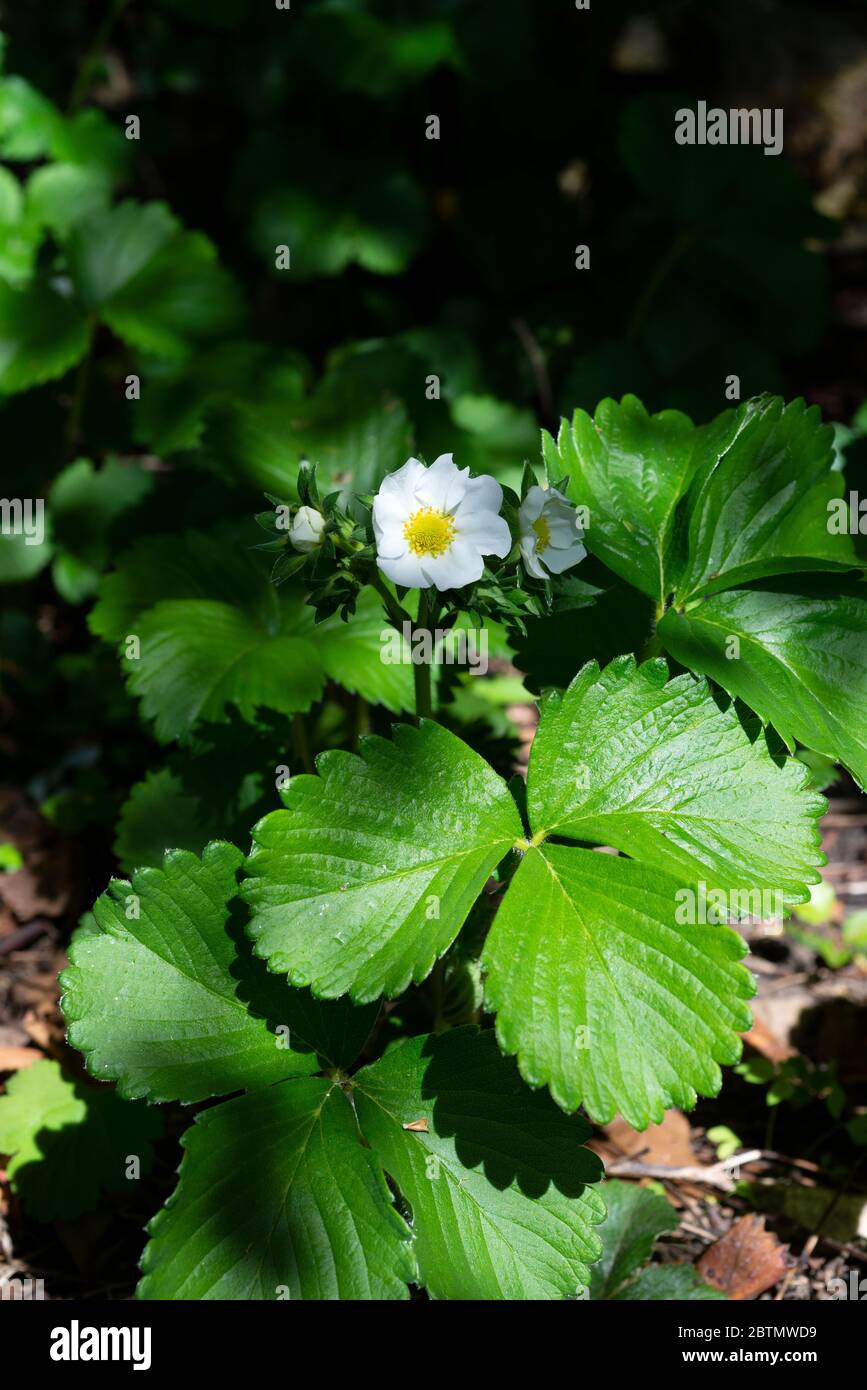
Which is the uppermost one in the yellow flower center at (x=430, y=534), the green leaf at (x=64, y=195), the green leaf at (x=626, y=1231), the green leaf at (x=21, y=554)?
the green leaf at (x=64, y=195)

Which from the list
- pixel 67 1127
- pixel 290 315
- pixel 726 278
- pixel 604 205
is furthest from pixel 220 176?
pixel 67 1127

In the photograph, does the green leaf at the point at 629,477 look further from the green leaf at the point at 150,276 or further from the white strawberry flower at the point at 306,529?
the green leaf at the point at 150,276

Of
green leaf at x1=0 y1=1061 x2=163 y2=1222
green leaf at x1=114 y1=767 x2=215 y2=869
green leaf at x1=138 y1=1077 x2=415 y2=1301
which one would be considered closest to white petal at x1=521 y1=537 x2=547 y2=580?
green leaf at x1=138 y1=1077 x2=415 y2=1301

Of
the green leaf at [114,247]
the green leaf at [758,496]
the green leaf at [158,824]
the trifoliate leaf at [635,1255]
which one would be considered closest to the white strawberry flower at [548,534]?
the green leaf at [758,496]

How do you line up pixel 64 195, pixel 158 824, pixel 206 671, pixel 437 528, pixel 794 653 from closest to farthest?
pixel 437 528 → pixel 794 653 → pixel 206 671 → pixel 158 824 → pixel 64 195

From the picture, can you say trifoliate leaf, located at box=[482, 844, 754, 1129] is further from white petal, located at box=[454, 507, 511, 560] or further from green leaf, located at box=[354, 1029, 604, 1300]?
white petal, located at box=[454, 507, 511, 560]

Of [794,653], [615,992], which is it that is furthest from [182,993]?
[794,653]

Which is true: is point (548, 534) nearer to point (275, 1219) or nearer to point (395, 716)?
point (395, 716)
